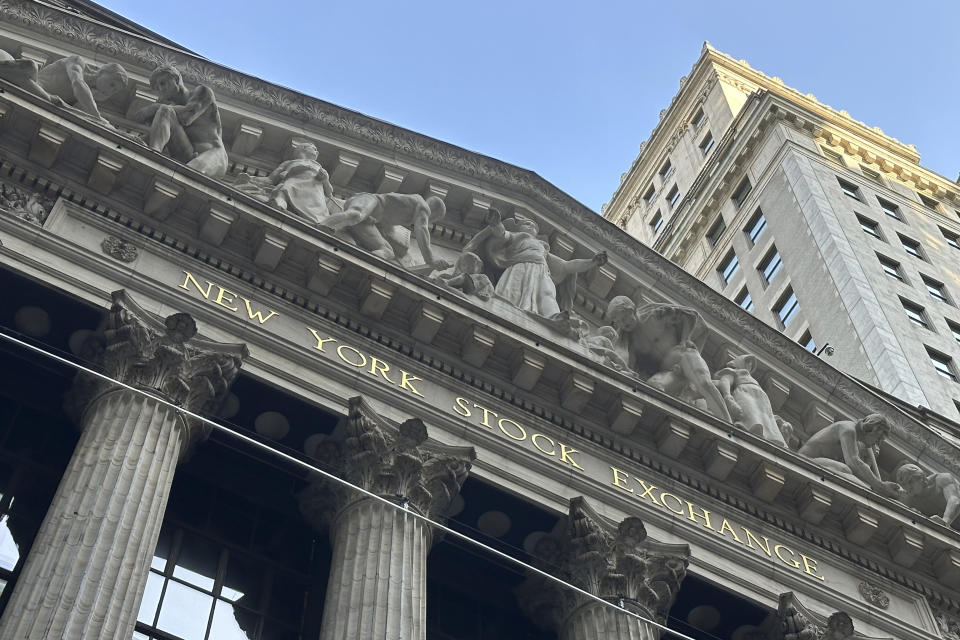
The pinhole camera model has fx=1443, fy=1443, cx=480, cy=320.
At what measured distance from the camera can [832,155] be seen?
78.1 metres

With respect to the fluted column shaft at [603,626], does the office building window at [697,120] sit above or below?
above

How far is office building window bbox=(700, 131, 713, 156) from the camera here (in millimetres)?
90938

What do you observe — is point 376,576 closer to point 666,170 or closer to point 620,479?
point 620,479

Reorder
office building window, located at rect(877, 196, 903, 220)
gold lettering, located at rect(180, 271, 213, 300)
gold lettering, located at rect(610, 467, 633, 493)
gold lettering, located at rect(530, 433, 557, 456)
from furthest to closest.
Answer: office building window, located at rect(877, 196, 903, 220) < gold lettering, located at rect(610, 467, 633, 493) < gold lettering, located at rect(530, 433, 557, 456) < gold lettering, located at rect(180, 271, 213, 300)

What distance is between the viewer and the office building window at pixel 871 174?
77812 millimetres

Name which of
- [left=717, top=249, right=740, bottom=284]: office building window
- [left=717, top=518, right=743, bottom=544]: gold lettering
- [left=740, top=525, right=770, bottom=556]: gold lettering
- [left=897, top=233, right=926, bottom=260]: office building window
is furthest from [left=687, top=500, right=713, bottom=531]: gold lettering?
[left=717, top=249, right=740, bottom=284]: office building window

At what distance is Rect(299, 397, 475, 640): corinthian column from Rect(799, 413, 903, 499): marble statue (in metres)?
10.5

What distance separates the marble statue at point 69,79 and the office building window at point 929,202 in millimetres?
59539

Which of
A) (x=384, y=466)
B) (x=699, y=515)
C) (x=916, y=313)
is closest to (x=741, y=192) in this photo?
(x=916, y=313)

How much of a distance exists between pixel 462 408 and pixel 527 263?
18.5 ft

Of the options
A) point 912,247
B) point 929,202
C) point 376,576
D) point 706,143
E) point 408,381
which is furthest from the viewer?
point 706,143

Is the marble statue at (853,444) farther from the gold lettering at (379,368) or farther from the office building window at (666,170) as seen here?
the office building window at (666,170)

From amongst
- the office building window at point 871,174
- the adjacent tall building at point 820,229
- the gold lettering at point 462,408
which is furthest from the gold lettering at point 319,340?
the office building window at point 871,174

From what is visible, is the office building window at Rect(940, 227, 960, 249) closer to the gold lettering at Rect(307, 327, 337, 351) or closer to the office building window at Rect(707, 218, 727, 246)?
the office building window at Rect(707, 218, 727, 246)
